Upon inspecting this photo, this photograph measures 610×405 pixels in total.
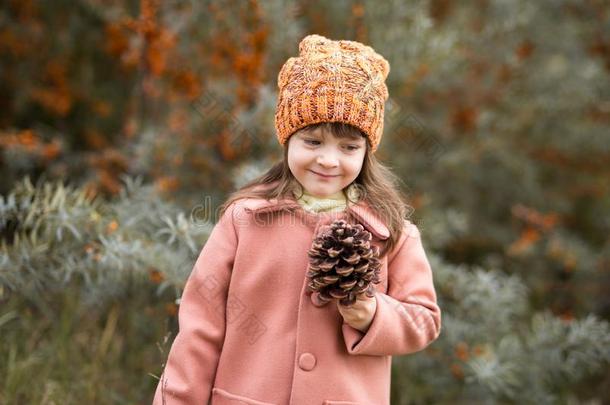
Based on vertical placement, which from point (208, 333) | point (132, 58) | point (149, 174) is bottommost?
point (208, 333)

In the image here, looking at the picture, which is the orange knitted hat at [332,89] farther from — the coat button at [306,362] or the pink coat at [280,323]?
the coat button at [306,362]

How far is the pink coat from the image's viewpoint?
185 centimetres

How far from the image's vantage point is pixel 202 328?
75.9 inches

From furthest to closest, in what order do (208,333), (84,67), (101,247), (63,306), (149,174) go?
(84,67) < (149,174) < (63,306) < (101,247) < (208,333)

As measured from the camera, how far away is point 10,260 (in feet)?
8.14

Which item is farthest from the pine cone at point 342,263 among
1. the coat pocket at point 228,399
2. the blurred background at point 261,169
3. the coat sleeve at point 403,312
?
the blurred background at point 261,169

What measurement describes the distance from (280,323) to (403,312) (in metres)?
0.34

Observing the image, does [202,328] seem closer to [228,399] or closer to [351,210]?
[228,399]

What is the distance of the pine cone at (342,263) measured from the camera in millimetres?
1655

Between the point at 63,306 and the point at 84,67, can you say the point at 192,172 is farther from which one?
the point at 84,67

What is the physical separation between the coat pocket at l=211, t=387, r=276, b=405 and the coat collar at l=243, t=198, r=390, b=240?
A: 511mm

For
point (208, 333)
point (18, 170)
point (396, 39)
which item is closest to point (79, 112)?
point (18, 170)

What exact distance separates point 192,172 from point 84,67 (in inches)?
57.3

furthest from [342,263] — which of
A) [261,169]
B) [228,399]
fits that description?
[261,169]
